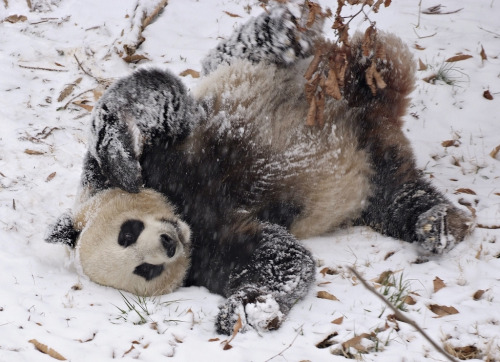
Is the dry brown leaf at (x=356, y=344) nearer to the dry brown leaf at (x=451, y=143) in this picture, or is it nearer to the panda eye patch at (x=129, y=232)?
the panda eye patch at (x=129, y=232)

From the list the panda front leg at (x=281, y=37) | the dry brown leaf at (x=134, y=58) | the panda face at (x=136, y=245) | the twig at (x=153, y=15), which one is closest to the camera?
the panda face at (x=136, y=245)

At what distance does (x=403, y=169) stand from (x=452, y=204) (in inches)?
17.9

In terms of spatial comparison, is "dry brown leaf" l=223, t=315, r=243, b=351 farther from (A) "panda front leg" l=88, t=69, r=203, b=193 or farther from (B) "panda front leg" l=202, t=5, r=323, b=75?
(B) "panda front leg" l=202, t=5, r=323, b=75

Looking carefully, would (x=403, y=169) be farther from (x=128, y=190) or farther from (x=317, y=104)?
(x=128, y=190)

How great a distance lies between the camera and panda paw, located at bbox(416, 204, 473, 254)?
3.96 metres

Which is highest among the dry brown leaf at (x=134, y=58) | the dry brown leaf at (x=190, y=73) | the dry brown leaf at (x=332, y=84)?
the dry brown leaf at (x=332, y=84)

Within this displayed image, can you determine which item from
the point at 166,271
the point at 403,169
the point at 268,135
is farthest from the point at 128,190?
the point at 403,169

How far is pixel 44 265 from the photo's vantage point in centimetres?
410

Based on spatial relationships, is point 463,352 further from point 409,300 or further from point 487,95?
point 487,95

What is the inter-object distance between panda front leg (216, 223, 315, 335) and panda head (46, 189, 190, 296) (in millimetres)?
472

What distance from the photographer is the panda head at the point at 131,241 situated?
12.6 ft

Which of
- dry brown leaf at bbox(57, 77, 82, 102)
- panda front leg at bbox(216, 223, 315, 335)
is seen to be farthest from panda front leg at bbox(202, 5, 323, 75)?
dry brown leaf at bbox(57, 77, 82, 102)

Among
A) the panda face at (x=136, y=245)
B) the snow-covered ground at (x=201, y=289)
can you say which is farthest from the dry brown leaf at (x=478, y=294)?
the panda face at (x=136, y=245)

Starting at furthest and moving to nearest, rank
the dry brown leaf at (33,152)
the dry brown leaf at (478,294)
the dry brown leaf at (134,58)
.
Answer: the dry brown leaf at (134,58), the dry brown leaf at (33,152), the dry brown leaf at (478,294)
